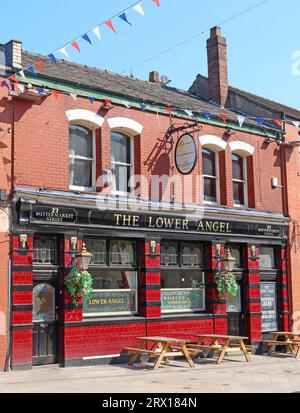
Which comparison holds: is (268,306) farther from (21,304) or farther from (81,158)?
(21,304)

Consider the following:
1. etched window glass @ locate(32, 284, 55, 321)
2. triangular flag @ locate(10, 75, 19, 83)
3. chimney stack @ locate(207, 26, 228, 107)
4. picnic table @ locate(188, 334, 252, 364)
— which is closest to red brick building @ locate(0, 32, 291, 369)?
etched window glass @ locate(32, 284, 55, 321)

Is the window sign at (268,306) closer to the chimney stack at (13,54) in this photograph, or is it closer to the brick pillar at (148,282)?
the brick pillar at (148,282)

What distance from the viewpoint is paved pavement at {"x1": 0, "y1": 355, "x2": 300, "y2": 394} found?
10438 millimetres

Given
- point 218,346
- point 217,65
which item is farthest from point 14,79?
point 217,65

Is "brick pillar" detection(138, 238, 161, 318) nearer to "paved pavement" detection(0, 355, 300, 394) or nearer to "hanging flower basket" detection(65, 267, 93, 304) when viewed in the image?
"paved pavement" detection(0, 355, 300, 394)

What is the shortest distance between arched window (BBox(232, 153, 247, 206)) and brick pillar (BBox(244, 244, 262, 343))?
1538 millimetres

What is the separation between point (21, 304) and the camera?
12.7 meters

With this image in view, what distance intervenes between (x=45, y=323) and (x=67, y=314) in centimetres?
54

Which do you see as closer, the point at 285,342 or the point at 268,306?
the point at 285,342

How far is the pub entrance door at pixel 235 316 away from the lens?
17156 mm

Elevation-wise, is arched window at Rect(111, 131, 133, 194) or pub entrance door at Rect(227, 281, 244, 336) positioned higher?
arched window at Rect(111, 131, 133, 194)
